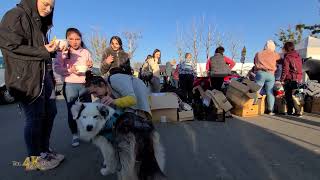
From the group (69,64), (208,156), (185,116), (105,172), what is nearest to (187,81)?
(185,116)

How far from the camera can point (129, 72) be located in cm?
532

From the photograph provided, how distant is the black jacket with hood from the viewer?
344cm

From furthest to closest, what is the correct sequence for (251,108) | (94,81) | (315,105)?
(315,105) → (251,108) → (94,81)

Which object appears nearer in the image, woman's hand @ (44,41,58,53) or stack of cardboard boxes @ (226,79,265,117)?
woman's hand @ (44,41,58,53)

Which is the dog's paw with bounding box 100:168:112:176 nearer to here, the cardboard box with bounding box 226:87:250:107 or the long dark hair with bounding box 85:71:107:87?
the long dark hair with bounding box 85:71:107:87

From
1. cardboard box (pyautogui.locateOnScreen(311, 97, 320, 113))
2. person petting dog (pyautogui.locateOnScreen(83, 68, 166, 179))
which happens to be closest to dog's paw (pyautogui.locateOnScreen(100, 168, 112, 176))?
person petting dog (pyautogui.locateOnScreen(83, 68, 166, 179))

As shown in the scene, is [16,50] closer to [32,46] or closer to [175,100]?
[32,46]

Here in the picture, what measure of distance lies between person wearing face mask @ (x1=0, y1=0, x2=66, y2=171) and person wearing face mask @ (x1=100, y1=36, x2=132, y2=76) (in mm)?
1317

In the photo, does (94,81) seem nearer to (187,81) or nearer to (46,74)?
(46,74)

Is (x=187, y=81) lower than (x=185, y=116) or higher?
higher

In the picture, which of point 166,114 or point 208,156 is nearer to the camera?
point 208,156

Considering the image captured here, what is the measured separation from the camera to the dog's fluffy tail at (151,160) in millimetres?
3055

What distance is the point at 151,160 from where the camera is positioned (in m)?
3.10

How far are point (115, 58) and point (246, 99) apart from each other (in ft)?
13.7
